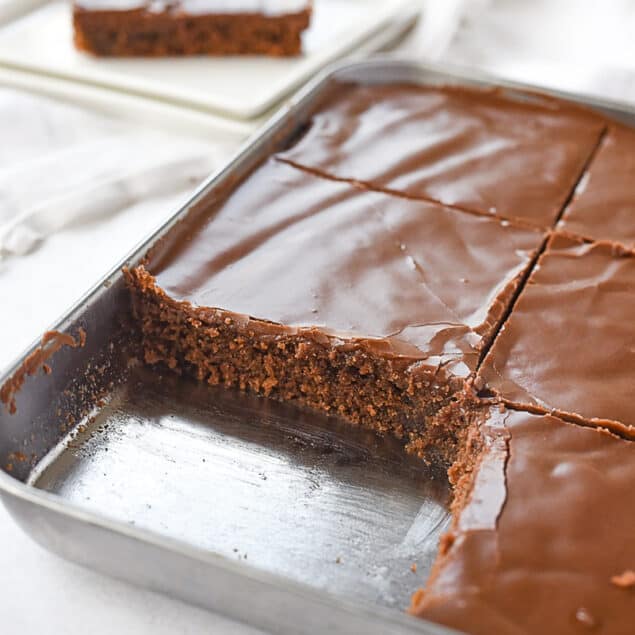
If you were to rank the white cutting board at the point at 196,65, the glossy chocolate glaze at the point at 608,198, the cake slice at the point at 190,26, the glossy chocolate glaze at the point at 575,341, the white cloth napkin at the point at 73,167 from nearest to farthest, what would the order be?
the glossy chocolate glaze at the point at 575,341, the glossy chocolate glaze at the point at 608,198, the white cloth napkin at the point at 73,167, the white cutting board at the point at 196,65, the cake slice at the point at 190,26

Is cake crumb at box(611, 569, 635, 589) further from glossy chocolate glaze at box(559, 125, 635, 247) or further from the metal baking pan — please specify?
glossy chocolate glaze at box(559, 125, 635, 247)

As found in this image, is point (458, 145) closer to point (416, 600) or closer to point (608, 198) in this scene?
point (608, 198)

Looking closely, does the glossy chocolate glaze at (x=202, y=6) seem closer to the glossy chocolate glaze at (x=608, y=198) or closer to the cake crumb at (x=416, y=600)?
the glossy chocolate glaze at (x=608, y=198)

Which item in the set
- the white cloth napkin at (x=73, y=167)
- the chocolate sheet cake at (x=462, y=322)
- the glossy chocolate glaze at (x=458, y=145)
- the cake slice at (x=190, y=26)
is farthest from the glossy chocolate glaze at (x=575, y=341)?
the cake slice at (x=190, y=26)

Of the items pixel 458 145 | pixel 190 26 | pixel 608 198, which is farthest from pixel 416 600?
pixel 190 26

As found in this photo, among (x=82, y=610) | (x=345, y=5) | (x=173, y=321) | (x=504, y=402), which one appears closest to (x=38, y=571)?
(x=82, y=610)

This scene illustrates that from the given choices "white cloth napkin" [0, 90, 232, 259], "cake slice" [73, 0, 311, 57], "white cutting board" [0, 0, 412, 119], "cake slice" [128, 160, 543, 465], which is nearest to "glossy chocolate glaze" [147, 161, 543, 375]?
"cake slice" [128, 160, 543, 465]
